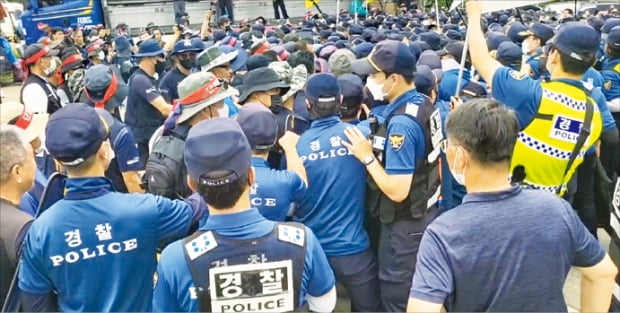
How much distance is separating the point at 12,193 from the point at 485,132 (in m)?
1.92

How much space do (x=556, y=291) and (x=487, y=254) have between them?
30 cm

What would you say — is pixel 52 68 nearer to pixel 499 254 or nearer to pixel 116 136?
pixel 116 136

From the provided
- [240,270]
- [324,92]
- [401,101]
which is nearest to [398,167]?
[401,101]

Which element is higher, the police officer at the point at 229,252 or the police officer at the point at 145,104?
the police officer at the point at 229,252

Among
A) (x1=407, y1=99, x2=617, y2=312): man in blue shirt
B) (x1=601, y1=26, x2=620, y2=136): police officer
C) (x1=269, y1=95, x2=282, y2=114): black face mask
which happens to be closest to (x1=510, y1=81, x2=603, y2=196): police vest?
(x1=407, y1=99, x2=617, y2=312): man in blue shirt

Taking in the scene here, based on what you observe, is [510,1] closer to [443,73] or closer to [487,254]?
[443,73]

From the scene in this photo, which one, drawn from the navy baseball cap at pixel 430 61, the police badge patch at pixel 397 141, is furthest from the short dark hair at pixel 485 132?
the navy baseball cap at pixel 430 61

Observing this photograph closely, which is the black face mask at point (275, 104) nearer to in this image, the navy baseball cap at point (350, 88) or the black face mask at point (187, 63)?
the navy baseball cap at point (350, 88)

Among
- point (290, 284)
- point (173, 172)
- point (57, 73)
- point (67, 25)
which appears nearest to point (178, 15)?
point (67, 25)

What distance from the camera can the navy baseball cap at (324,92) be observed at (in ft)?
11.4

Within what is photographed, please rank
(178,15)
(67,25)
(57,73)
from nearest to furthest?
(57,73) < (67,25) < (178,15)

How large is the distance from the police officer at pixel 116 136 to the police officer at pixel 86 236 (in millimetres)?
1625

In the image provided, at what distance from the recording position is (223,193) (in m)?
1.99

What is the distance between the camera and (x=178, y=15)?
1953 cm
